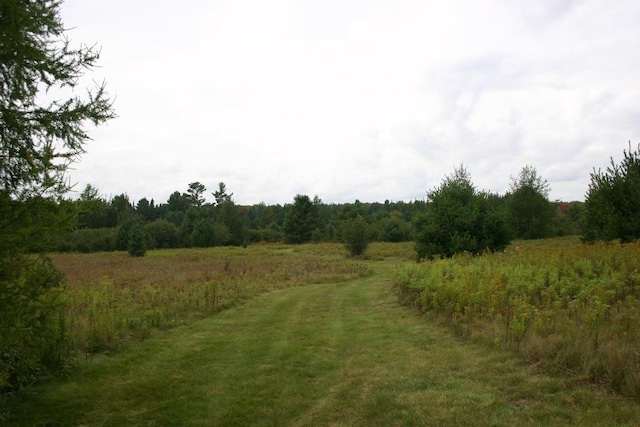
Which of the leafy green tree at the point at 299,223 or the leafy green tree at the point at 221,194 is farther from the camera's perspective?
the leafy green tree at the point at 221,194

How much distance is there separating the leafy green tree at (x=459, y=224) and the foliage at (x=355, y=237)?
14.1 m

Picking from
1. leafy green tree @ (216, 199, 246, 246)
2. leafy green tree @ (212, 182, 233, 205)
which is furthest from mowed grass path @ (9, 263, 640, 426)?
leafy green tree @ (212, 182, 233, 205)

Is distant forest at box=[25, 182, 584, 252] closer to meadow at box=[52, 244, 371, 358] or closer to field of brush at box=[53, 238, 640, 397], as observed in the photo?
meadow at box=[52, 244, 371, 358]

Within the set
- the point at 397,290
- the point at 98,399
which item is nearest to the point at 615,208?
the point at 397,290

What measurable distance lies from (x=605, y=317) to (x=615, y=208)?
13286 millimetres

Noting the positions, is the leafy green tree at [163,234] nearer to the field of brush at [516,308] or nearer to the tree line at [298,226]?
the tree line at [298,226]

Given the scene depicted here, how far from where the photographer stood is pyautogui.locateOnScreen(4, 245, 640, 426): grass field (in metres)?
5.14

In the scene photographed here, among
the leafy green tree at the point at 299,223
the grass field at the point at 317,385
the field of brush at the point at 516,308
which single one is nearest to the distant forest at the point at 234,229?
the leafy green tree at the point at 299,223

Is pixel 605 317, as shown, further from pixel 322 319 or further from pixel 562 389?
pixel 322 319

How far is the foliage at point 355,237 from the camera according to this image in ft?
120

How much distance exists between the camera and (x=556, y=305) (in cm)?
815

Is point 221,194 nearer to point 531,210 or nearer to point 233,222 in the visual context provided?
point 233,222

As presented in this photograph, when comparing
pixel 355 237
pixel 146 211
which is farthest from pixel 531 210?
pixel 146 211

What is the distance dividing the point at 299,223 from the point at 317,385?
60.2 m
